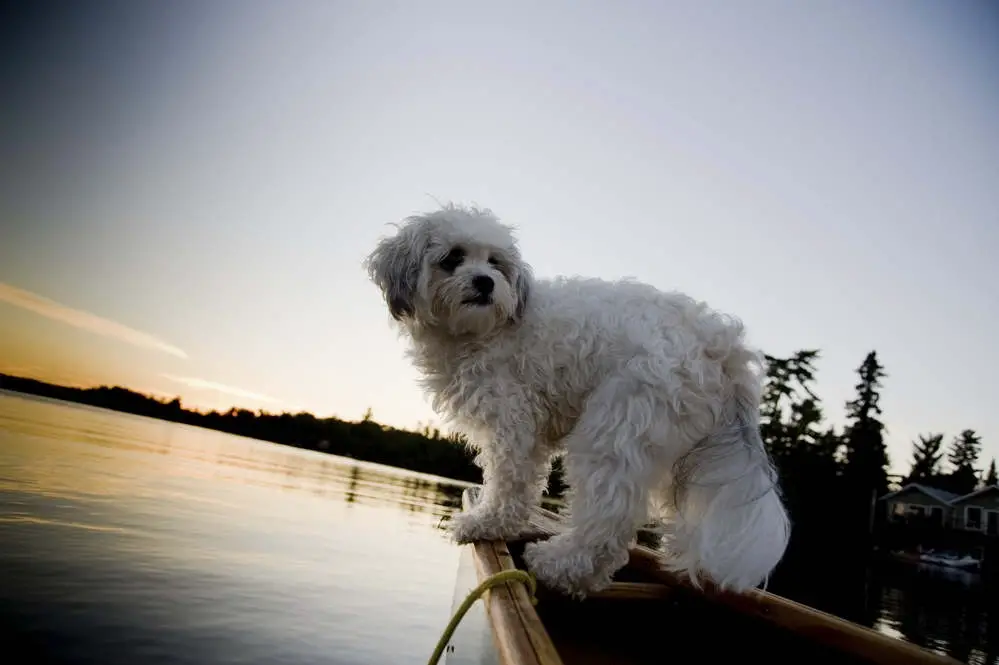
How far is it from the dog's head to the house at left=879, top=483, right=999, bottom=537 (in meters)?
53.9

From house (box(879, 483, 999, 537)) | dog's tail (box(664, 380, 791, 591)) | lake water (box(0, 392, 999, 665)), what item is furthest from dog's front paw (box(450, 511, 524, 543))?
house (box(879, 483, 999, 537))

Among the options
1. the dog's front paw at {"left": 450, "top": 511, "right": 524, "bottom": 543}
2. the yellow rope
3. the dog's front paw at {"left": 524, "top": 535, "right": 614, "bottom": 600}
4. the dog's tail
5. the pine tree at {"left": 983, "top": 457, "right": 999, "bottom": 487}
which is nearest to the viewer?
the yellow rope

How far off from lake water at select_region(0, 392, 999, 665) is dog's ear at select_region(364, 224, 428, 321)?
1805 millimetres

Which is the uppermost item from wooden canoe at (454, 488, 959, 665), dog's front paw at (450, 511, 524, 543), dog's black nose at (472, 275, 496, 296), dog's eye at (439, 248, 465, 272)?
dog's eye at (439, 248, 465, 272)

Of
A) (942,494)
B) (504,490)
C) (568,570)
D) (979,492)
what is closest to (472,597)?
(568,570)

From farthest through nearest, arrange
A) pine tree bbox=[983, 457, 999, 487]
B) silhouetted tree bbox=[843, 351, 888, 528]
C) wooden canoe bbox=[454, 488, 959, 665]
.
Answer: pine tree bbox=[983, 457, 999, 487] → silhouetted tree bbox=[843, 351, 888, 528] → wooden canoe bbox=[454, 488, 959, 665]

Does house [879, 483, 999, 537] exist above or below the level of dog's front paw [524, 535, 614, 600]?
above

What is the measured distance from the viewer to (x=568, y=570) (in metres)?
2.91

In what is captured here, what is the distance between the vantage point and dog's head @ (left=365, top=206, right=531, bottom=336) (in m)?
3.44

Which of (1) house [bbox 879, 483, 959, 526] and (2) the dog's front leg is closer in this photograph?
(2) the dog's front leg

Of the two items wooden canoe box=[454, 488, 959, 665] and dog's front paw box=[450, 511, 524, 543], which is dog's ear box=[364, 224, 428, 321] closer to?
dog's front paw box=[450, 511, 524, 543]

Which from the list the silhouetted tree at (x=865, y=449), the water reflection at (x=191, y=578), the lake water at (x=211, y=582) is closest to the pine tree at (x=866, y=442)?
the silhouetted tree at (x=865, y=449)

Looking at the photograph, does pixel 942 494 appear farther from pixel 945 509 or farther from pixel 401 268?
pixel 401 268

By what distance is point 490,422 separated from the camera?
A: 132 inches
